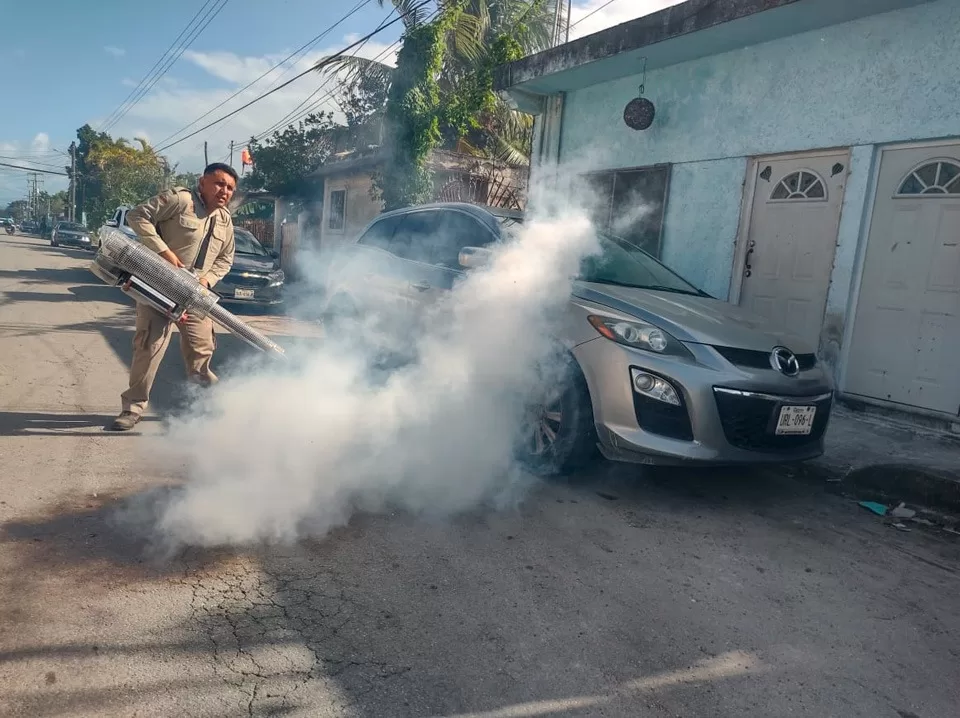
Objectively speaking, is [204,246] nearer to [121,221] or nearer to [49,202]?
[121,221]

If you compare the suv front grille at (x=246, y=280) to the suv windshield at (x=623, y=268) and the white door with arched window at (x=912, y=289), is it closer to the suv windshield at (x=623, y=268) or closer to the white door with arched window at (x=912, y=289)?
the suv windshield at (x=623, y=268)

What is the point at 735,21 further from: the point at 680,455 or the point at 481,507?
the point at 481,507

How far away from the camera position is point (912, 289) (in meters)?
5.98

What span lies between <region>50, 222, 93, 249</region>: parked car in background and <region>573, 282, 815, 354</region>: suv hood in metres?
39.4

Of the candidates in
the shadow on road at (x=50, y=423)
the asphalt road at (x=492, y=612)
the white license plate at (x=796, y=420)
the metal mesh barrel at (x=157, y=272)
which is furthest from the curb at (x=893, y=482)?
the shadow on road at (x=50, y=423)

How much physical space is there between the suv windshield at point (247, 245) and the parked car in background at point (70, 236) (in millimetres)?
28692

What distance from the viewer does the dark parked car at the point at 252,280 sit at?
1215 centimetres

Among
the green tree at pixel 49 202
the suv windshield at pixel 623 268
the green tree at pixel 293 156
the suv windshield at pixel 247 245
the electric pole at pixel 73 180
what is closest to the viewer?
the suv windshield at pixel 623 268

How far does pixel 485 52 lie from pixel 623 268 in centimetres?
1254

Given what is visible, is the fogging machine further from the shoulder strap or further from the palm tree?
the palm tree

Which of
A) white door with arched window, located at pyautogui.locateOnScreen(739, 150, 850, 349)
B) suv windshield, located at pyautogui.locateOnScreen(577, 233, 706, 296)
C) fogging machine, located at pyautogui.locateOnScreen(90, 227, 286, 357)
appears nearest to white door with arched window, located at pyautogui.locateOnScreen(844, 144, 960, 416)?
white door with arched window, located at pyautogui.locateOnScreen(739, 150, 850, 349)

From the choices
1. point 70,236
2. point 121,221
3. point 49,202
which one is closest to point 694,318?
point 121,221

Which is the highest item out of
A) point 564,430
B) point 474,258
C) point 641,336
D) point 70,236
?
point 474,258

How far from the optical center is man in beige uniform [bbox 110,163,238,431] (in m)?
4.75
